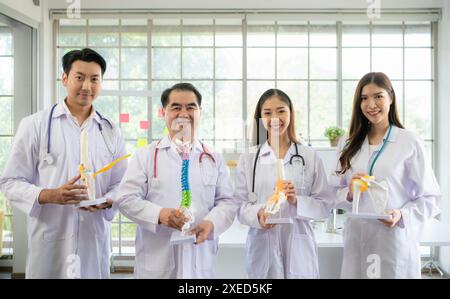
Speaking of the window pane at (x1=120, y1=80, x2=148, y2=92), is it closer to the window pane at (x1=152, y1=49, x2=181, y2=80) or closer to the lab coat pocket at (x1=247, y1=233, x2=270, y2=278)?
the window pane at (x1=152, y1=49, x2=181, y2=80)

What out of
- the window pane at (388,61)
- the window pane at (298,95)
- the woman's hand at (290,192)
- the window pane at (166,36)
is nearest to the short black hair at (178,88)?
the window pane at (166,36)

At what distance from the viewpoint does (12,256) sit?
107cm

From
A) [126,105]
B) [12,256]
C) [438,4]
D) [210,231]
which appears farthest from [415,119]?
[12,256]

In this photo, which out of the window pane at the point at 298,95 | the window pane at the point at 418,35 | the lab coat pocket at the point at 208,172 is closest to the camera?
the window pane at the point at 418,35

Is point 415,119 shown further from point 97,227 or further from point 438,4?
point 97,227

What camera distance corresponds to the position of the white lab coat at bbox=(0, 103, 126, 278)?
1.05 metres

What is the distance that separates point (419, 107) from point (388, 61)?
0.14 metres

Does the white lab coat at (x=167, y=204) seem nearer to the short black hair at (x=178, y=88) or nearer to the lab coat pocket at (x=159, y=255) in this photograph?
the lab coat pocket at (x=159, y=255)

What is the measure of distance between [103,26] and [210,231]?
23.2 inches

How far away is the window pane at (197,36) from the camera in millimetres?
951

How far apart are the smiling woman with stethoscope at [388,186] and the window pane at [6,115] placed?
884 millimetres

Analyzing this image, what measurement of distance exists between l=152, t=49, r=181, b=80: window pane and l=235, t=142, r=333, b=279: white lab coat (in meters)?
0.30

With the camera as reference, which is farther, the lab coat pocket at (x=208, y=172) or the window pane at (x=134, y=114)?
the lab coat pocket at (x=208, y=172)

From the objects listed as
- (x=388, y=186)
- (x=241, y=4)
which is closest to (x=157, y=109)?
(x=241, y=4)
